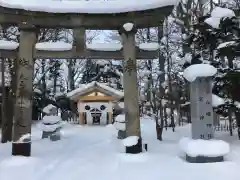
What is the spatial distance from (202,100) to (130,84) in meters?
2.30

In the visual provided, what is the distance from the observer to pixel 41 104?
27.4m

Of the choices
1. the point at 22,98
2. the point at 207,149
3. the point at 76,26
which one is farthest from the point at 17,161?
the point at 207,149

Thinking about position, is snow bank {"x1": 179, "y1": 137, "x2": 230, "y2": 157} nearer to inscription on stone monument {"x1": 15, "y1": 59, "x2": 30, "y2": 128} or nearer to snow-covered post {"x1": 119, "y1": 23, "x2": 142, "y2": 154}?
snow-covered post {"x1": 119, "y1": 23, "x2": 142, "y2": 154}

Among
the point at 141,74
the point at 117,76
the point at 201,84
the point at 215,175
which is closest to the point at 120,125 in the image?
the point at 201,84

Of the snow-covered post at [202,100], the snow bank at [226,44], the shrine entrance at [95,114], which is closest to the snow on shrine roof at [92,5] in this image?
the snow bank at [226,44]

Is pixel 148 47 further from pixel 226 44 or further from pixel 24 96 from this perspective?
pixel 24 96

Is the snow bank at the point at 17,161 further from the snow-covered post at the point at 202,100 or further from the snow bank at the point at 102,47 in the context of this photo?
the snow-covered post at the point at 202,100

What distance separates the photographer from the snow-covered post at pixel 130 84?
10.5 metres

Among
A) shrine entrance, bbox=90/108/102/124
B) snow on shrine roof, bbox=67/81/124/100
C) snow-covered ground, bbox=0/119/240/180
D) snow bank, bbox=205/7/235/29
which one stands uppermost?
snow bank, bbox=205/7/235/29

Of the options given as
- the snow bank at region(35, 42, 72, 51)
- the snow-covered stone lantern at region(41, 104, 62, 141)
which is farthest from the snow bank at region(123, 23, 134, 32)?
the snow-covered stone lantern at region(41, 104, 62, 141)

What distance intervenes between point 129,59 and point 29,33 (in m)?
3.25

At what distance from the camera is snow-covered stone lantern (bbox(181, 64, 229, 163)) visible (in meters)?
8.94

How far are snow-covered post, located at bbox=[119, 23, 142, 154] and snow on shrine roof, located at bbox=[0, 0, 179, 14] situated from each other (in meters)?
0.62

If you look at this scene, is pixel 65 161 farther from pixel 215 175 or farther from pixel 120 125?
pixel 120 125
